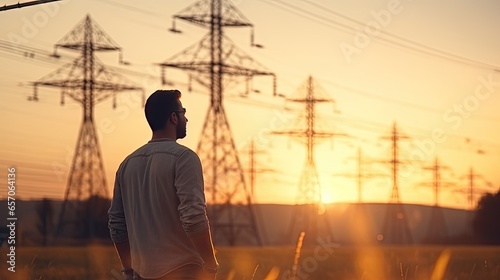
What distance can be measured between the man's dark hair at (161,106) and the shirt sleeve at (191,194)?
1.19 ft

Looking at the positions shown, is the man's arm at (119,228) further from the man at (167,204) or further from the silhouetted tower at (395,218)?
the silhouetted tower at (395,218)

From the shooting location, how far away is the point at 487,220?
120500mm

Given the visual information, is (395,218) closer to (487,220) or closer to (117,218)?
(487,220)

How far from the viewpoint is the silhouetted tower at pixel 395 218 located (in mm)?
88750

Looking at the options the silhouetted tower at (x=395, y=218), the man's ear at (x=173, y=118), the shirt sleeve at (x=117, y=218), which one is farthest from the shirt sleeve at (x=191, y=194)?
the silhouetted tower at (x=395, y=218)

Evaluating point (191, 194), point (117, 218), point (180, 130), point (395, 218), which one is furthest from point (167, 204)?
point (395, 218)

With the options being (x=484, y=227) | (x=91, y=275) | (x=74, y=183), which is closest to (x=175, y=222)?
(x=91, y=275)

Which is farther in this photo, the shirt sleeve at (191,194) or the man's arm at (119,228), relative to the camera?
the man's arm at (119,228)

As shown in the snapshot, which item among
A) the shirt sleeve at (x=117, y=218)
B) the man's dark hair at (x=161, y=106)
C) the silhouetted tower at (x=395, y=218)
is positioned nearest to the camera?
the man's dark hair at (x=161, y=106)

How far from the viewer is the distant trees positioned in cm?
11925

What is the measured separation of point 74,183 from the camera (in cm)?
5847

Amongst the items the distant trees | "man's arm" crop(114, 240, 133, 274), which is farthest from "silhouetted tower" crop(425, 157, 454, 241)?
"man's arm" crop(114, 240, 133, 274)

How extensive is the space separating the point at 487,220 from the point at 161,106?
116 metres

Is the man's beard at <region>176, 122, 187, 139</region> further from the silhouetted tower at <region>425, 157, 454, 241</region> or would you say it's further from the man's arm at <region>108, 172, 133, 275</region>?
the silhouetted tower at <region>425, 157, 454, 241</region>
